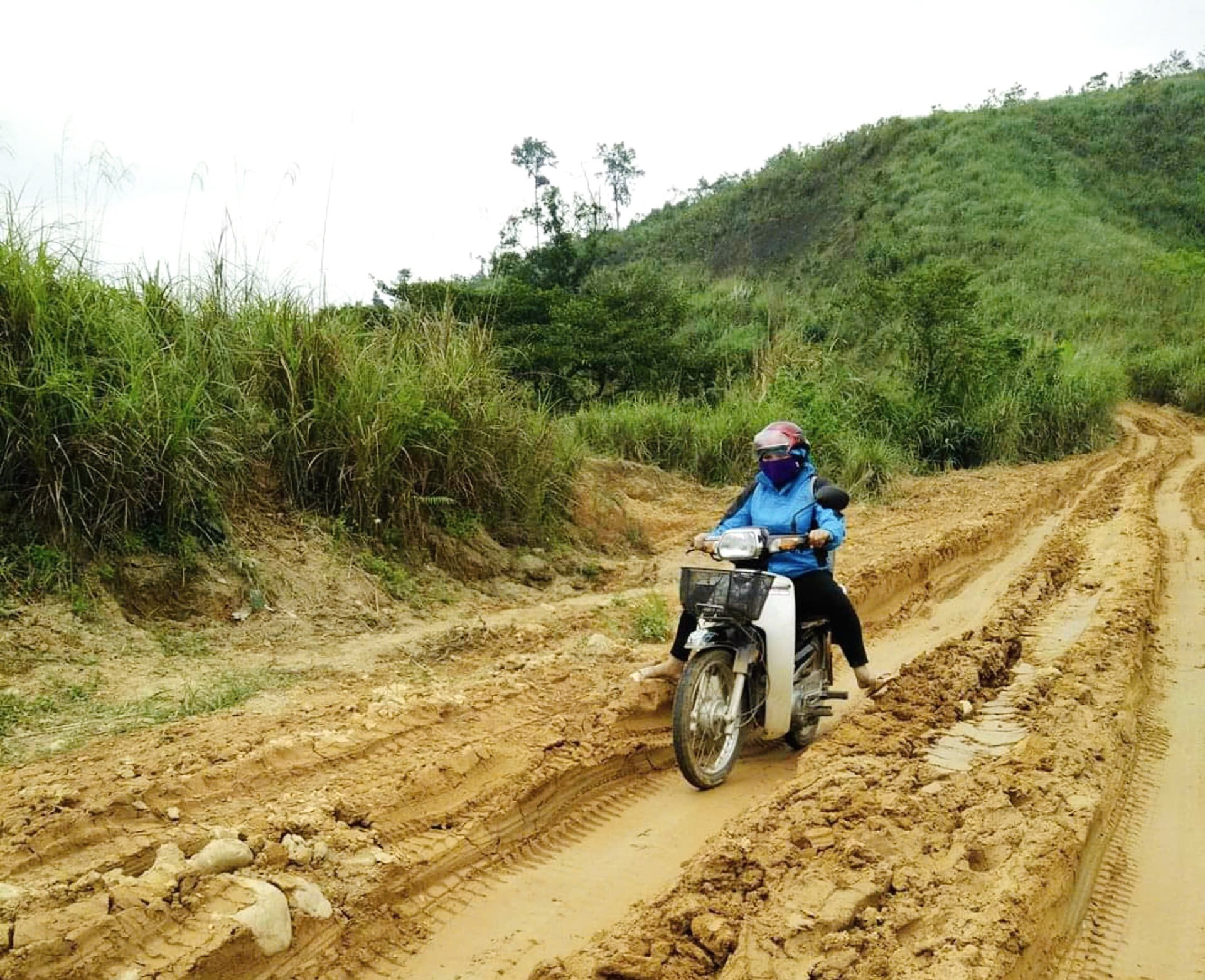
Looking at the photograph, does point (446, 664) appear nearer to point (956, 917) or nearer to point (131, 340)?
point (131, 340)

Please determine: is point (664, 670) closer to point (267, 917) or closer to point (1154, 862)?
point (1154, 862)

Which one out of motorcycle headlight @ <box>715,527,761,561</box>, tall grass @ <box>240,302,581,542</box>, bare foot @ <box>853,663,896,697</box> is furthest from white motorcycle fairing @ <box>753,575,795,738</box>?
tall grass @ <box>240,302,581,542</box>

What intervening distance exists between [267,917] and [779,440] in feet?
11.1

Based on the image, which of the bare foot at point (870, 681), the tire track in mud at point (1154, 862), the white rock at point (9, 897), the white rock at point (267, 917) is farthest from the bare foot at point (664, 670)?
the white rock at point (9, 897)

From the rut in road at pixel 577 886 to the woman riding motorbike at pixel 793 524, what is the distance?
0.70m

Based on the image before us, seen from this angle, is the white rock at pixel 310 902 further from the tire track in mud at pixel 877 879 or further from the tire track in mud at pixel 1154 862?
the tire track in mud at pixel 1154 862

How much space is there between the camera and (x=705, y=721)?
15.4ft

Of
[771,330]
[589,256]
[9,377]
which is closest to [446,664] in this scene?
[9,377]

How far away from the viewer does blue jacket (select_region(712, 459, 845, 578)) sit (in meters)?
5.21

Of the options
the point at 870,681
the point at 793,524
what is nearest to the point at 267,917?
the point at 793,524

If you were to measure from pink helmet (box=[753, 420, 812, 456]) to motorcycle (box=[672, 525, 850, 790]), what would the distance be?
47cm

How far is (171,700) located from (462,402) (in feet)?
12.9

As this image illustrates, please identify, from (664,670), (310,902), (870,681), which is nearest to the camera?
(310,902)

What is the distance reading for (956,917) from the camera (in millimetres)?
3068
